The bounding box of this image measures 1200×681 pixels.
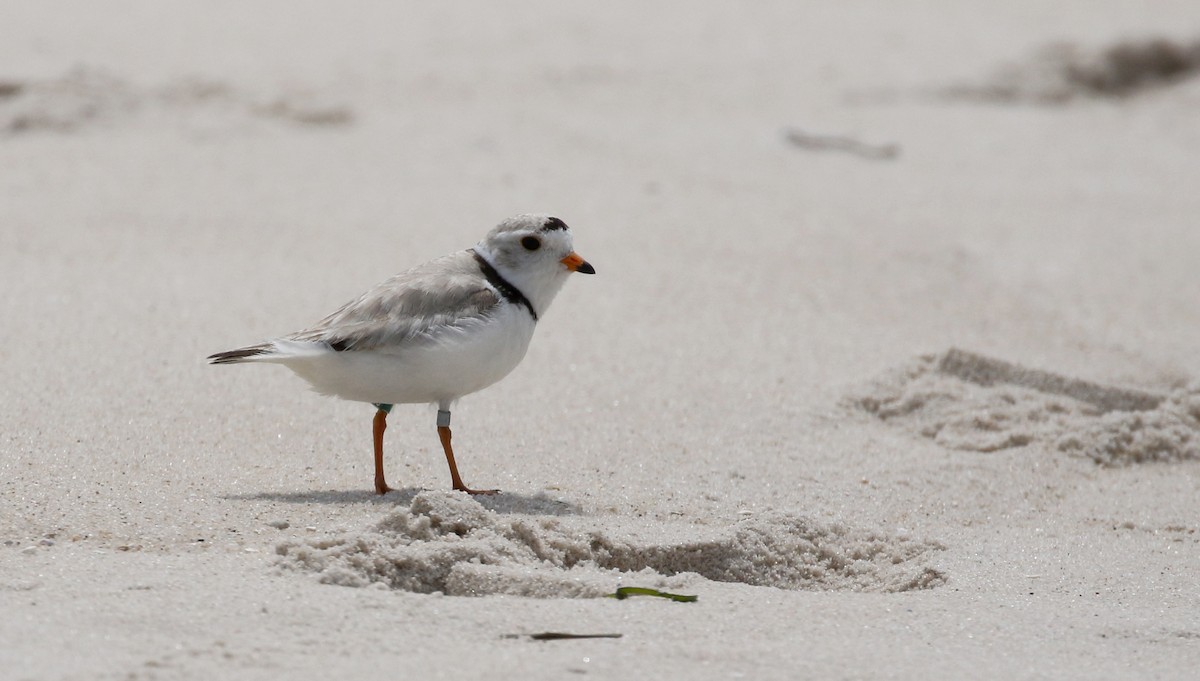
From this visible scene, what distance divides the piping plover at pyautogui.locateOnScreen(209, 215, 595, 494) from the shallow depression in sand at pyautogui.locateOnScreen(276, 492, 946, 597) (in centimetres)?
56

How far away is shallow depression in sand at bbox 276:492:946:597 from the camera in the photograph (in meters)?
3.62

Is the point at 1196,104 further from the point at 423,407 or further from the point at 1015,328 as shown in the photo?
the point at 423,407

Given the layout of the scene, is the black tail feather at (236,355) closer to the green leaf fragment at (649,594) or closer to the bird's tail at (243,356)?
the bird's tail at (243,356)

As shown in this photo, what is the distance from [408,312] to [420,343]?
0.14 m

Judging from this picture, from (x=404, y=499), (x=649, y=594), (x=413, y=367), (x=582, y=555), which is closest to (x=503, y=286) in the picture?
(x=413, y=367)

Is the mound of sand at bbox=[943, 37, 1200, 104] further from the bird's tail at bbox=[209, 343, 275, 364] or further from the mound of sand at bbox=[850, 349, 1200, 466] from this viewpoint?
the bird's tail at bbox=[209, 343, 275, 364]

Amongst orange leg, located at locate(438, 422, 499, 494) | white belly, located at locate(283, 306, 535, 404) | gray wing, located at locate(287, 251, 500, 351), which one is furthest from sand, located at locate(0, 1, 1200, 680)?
gray wing, located at locate(287, 251, 500, 351)

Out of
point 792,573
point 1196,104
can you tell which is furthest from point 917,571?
point 1196,104

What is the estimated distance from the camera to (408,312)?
4508 mm

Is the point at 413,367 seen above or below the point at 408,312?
below

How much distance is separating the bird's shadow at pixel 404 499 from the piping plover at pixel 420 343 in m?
0.06

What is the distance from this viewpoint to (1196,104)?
10570mm

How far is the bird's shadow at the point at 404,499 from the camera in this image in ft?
13.9

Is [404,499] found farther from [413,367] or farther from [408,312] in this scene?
[408,312]
